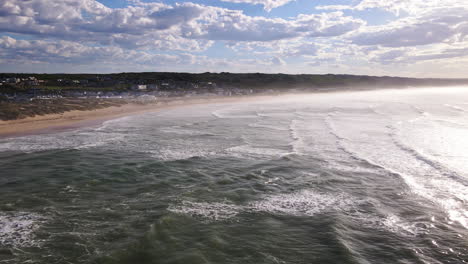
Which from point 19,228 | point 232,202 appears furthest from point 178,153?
point 19,228

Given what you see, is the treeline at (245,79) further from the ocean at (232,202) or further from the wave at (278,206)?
the wave at (278,206)

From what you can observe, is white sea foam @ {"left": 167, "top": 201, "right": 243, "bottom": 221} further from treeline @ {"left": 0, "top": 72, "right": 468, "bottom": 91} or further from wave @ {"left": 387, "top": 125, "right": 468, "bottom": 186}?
treeline @ {"left": 0, "top": 72, "right": 468, "bottom": 91}

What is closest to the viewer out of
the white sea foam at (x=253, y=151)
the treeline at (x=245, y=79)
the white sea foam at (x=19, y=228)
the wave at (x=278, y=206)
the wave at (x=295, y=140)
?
the white sea foam at (x=19, y=228)

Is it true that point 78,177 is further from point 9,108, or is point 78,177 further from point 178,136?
point 9,108

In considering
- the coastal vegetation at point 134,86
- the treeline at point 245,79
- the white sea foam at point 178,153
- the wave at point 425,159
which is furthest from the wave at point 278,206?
the treeline at point 245,79

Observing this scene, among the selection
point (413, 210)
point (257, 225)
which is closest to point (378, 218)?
point (413, 210)
